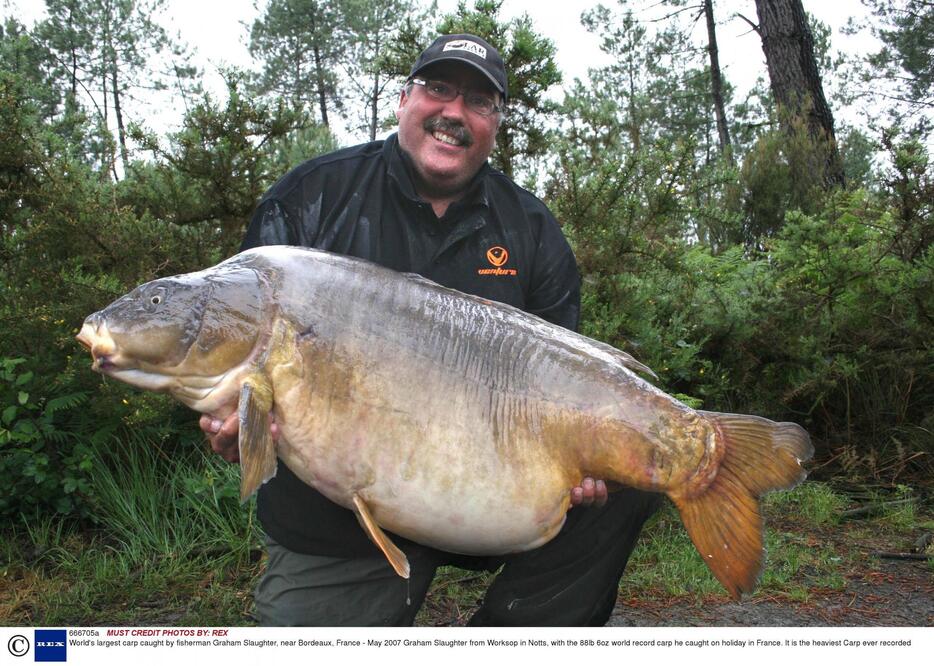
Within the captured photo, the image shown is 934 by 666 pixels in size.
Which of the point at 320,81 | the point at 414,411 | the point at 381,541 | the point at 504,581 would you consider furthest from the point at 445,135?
the point at 320,81

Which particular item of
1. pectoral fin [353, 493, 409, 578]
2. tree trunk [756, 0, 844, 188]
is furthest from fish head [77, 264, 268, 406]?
tree trunk [756, 0, 844, 188]

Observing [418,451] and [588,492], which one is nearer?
[418,451]

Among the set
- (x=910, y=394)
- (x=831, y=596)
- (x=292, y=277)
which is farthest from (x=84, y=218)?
(x=910, y=394)

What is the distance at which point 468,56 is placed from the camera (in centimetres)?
258

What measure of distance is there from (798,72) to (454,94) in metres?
5.94

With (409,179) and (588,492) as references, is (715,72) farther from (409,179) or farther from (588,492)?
(588,492)

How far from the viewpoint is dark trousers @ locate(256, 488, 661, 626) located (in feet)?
7.78

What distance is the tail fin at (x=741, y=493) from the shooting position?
1.92 meters

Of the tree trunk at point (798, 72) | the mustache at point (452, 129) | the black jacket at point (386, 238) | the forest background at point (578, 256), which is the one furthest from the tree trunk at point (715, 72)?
the mustache at point (452, 129)

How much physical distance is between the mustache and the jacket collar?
12 centimetres

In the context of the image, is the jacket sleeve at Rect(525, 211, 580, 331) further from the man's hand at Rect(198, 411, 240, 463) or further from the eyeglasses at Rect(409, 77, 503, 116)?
the man's hand at Rect(198, 411, 240, 463)

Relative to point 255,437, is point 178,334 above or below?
above

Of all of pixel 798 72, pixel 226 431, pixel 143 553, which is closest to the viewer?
pixel 226 431

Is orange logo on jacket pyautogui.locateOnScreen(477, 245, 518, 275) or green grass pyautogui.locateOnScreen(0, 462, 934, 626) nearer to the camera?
orange logo on jacket pyautogui.locateOnScreen(477, 245, 518, 275)
